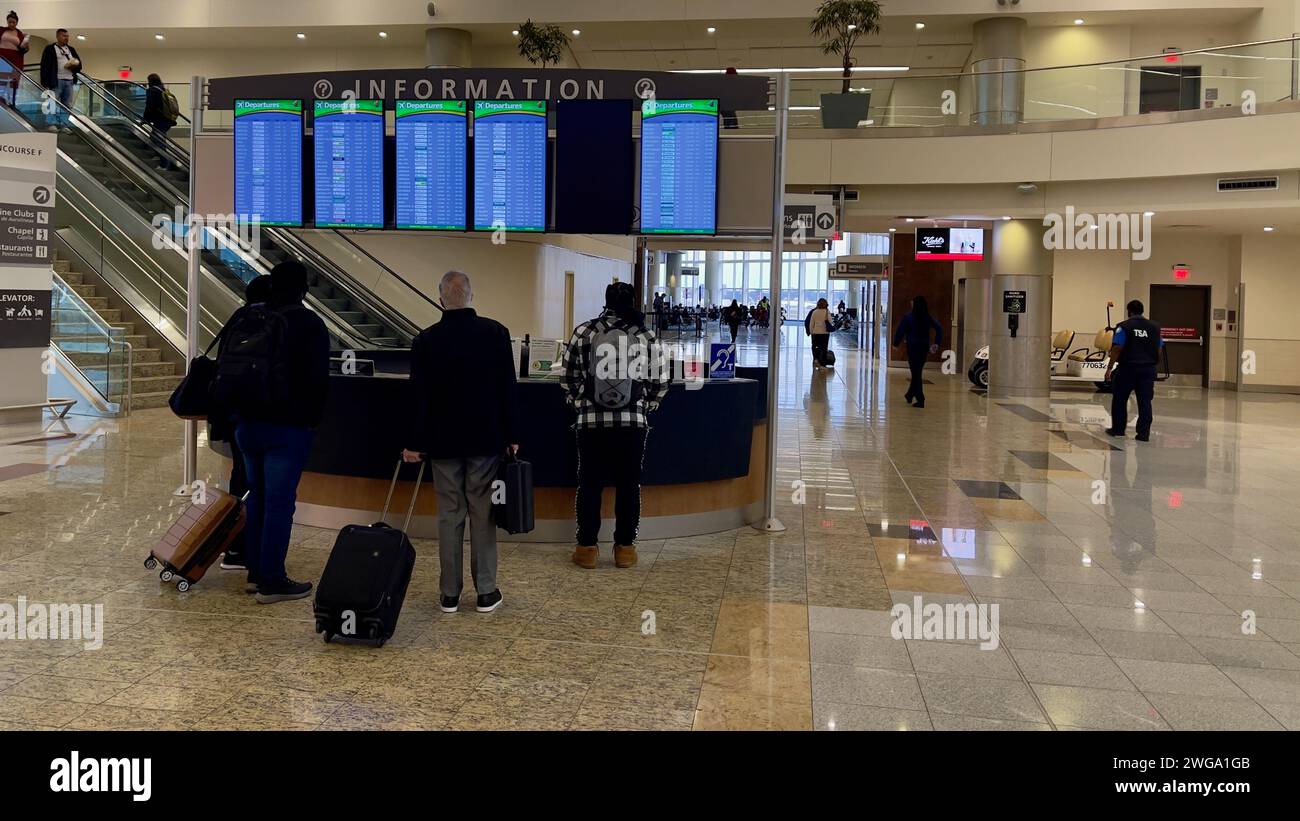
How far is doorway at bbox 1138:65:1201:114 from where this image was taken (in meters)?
17.8

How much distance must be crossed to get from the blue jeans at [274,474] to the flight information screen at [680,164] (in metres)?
2.92

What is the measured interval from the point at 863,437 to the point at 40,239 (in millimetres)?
9501

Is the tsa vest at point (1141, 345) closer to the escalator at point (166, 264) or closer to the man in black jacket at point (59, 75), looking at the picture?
the escalator at point (166, 264)

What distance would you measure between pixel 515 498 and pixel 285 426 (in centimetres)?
123

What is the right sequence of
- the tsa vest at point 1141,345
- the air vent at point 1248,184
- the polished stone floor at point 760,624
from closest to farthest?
1. the polished stone floor at point 760,624
2. the tsa vest at point 1141,345
3. the air vent at point 1248,184

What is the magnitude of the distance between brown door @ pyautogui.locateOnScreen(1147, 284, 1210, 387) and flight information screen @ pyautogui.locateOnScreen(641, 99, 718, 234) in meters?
20.5

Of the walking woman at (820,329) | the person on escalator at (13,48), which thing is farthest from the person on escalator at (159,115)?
the walking woman at (820,329)

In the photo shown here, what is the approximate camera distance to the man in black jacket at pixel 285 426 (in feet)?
18.1

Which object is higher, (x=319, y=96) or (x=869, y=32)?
(x=869, y=32)

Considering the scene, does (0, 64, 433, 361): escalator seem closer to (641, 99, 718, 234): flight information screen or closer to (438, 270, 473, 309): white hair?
(641, 99, 718, 234): flight information screen

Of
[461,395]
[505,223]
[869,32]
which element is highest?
[869,32]

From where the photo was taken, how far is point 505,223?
7.57m
